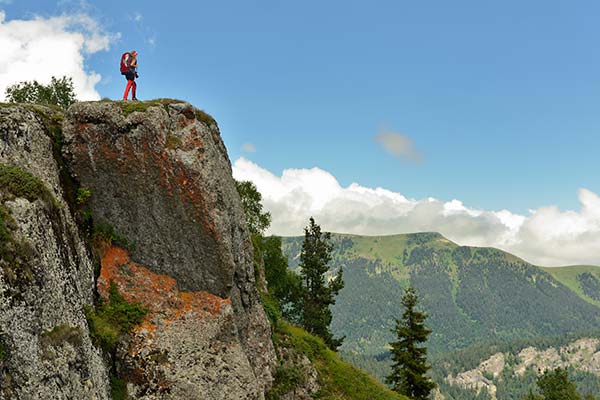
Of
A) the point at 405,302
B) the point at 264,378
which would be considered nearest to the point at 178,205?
the point at 264,378

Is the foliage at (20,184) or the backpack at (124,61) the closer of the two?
the foliage at (20,184)

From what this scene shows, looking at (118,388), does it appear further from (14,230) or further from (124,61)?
(124,61)

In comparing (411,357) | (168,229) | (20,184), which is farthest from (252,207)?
(20,184)

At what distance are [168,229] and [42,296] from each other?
28.0 ft

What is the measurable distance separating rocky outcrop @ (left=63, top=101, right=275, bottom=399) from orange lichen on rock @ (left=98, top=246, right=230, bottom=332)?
47mm

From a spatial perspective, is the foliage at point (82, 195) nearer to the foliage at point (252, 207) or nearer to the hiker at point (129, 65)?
the hiker at point (129, 65)

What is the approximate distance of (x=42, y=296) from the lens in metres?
12.9

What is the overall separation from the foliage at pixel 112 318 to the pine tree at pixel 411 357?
37049 millimetres

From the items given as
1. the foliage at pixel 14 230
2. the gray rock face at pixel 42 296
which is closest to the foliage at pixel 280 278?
the gray rock face at pixel 42 296

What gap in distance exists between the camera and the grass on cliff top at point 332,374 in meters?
30.9

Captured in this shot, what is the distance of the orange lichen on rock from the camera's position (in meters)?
19.6

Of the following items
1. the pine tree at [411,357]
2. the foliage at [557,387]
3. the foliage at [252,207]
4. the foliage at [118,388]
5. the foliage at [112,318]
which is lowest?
the foliage at [557,387]

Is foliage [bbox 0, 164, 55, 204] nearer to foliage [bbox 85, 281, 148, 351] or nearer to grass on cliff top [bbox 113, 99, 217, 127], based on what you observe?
foliage [bbox 85, 281, 148, 351]

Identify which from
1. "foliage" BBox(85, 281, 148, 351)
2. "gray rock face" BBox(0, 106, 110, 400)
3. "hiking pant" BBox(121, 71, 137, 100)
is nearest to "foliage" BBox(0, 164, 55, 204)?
"gray rock face" BBox(0, 106, 110, 400)
